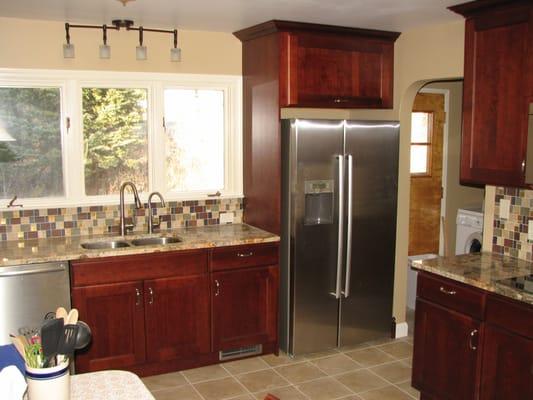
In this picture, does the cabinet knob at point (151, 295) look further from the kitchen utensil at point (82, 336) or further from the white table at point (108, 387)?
the kitchen utensil at point (82, 336)

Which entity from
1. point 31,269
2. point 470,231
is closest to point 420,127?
point 470,231

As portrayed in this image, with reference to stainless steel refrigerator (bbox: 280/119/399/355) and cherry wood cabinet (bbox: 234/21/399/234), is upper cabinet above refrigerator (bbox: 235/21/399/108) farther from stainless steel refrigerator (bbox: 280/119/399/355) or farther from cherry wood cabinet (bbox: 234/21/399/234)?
stainless steel refrigerator (bbox: 280/119/399/355)

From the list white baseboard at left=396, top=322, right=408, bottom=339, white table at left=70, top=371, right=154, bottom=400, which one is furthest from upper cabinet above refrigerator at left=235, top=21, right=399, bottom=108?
white table at left=70, top=371, right=154, bottom=400

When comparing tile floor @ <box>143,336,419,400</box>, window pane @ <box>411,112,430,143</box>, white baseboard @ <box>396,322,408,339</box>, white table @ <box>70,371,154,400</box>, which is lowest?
tile floor @ <box>143,336,419,400</box>

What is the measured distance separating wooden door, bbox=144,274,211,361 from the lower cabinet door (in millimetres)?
1872

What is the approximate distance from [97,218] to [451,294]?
2.50 m

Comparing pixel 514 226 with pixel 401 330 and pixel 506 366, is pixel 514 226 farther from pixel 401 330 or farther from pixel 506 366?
pixel 401 330

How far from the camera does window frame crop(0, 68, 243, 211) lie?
4.02 m

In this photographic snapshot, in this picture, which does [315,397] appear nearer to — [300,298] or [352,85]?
[300,298]

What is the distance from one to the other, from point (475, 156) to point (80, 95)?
Answer: 106 inches

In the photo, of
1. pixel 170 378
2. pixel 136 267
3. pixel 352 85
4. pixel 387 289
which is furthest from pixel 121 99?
pixel 387 289

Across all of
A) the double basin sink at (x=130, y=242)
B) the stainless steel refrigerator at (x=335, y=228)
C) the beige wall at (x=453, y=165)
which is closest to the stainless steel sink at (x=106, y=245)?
the double basin sink at (x=130, y=242)

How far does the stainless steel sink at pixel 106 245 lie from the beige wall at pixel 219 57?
1242 mm

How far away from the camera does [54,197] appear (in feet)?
13.5
